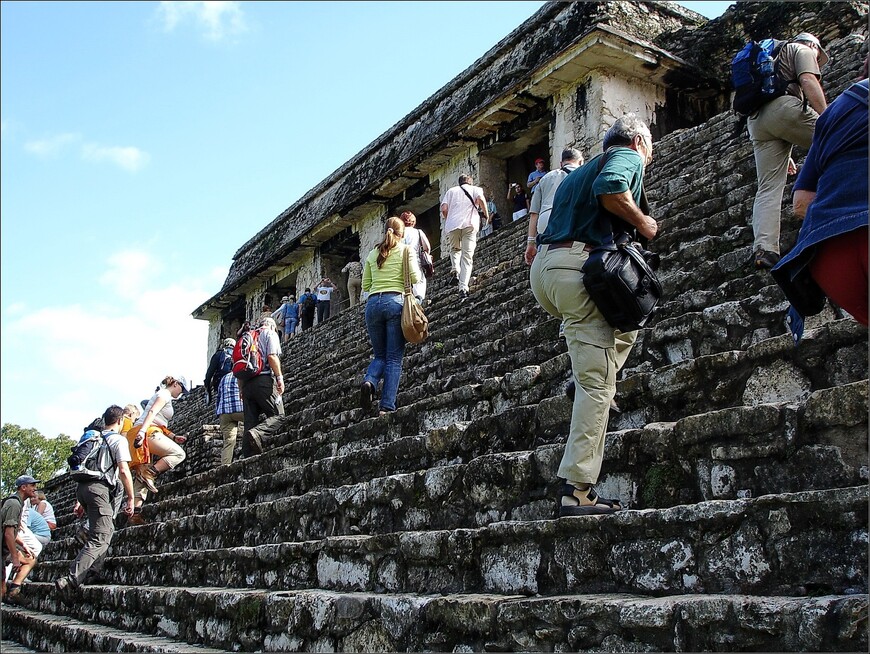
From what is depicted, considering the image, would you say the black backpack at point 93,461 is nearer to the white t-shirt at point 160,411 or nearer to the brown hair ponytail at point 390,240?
the white t-shirt at point 160,411

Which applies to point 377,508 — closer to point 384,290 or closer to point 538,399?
point 538,399

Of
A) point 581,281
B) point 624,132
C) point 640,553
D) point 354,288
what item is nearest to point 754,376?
point 581,281

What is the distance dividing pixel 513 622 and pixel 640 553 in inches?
19.3

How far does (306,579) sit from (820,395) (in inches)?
107

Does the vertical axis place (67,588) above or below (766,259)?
below

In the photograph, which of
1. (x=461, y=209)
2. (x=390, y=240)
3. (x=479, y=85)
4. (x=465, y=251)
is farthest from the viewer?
(x=479, y=85)

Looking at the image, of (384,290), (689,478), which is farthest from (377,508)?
(384,290)

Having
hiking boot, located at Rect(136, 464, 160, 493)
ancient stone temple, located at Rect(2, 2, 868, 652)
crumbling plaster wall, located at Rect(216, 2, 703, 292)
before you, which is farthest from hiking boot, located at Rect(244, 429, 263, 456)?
crumbling plaster wall, located at Rect(216, 2, 703, 292)

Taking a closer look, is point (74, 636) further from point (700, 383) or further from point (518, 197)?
point (518, 197)

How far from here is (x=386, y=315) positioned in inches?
229

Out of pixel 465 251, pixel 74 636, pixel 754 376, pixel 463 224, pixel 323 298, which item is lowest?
pixel 74 636

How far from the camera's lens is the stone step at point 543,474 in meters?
2.39

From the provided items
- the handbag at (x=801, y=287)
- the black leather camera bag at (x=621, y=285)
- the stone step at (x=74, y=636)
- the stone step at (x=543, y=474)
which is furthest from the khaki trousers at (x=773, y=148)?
the stone step at (x=74, y=636)

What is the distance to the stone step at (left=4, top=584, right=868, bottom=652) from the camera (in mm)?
1921
